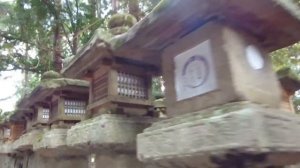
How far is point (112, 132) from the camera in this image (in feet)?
14.5

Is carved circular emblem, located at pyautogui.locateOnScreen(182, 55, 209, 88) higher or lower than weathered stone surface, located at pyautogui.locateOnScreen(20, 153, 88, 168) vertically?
higher

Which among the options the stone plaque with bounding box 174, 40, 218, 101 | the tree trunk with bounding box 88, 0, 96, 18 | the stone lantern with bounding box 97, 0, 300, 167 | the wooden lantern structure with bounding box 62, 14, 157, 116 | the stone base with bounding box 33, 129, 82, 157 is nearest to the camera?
the stone lantern with bounding box 97, 0, 300, 167

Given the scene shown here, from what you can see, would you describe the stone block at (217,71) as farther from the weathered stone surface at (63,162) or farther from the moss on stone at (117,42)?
the weathered stone surface at (63,162)

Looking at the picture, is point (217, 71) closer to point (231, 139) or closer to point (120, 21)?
point (231, 139)

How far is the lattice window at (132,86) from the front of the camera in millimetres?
4805

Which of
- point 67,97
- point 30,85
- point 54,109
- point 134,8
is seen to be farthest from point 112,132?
point 30,85

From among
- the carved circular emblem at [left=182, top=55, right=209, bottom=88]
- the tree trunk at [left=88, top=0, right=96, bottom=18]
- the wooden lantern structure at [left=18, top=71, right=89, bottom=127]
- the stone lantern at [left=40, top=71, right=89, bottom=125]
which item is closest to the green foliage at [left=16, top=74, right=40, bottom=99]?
the tree trunk at [left=88, top=0, right=96, bottom=18]

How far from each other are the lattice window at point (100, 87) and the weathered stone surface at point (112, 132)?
0.46m

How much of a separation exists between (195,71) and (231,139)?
3.64ft

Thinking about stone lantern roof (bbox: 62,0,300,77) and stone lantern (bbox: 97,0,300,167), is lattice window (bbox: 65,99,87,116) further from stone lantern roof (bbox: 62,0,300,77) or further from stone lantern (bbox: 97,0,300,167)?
stone lantern (bbox: 97,0,300,167)

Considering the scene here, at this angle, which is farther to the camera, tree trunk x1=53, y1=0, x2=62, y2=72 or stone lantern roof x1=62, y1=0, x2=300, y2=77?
tree trunk x1=53, y1=0, x2=62, y2=72

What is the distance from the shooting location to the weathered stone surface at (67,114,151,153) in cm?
441

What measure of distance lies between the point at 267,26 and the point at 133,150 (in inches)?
110

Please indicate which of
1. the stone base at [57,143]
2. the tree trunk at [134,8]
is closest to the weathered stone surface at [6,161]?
the stone base at [57,143]
